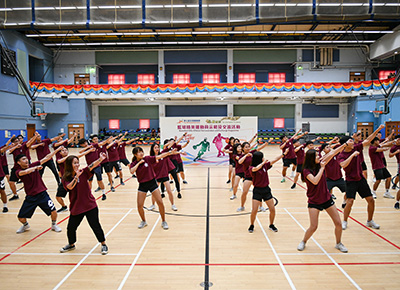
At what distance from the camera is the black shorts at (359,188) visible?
20.1 ft

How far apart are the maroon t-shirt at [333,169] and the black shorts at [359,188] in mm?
936

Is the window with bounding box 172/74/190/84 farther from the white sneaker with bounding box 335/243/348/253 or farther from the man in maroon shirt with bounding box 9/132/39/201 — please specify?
the white sneaker with bounding box 335/243/348/253

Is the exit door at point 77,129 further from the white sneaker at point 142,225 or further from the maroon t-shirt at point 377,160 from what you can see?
the maroon t-shirt at point 377,160

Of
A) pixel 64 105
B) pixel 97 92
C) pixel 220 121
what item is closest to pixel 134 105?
pixel 97 92

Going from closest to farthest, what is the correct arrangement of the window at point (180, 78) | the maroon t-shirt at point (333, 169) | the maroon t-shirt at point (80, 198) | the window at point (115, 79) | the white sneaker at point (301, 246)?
the maroon t-shirt at point (80, 198) → the white sneaker at point (301, 246) → the maroon t-shirt at point (333, 169) → the window at point (180, 78) → the window at point (115, 79)

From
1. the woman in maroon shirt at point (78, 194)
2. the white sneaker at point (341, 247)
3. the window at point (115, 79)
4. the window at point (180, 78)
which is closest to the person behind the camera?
the woman in maroon shirt at point (78, 194)

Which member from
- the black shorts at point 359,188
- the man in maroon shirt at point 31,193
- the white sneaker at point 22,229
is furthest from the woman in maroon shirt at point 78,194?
the black shorts at point 359,188

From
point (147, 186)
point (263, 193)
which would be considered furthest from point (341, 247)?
point (147, 186)

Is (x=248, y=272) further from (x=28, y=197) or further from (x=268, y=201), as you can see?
(x=28, y=197)

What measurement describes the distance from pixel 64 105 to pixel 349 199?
31282 millimetres

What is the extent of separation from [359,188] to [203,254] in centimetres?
377

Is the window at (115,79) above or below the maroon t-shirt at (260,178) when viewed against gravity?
above

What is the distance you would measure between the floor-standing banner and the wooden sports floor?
28.7 feet

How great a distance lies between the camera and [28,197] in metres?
6.20
